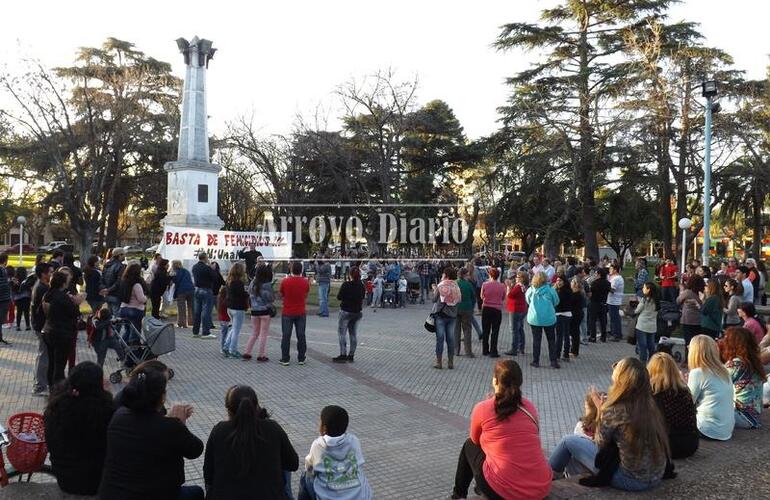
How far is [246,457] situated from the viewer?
3.58 meters

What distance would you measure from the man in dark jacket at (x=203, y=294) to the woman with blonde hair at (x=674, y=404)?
32.6ft

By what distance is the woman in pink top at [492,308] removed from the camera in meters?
11.7

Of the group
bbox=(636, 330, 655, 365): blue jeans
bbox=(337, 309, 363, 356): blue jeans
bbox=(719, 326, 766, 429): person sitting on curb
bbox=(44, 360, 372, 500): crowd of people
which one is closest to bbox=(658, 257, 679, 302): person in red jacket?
bbox=(636, 330, 655, 365): blue jeans

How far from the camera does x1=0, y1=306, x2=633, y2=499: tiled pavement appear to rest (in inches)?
240

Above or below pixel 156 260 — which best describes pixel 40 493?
below

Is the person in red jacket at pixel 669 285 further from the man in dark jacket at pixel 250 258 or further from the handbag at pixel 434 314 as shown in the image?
the man in dark jacket at pixel 250 258

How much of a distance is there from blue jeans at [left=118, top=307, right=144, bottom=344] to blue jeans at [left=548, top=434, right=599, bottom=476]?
270 inches

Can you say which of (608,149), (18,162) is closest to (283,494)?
(608,149)

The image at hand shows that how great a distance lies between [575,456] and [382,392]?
4376 mm

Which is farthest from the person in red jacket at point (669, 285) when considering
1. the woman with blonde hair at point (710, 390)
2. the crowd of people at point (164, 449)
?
the crowd of people at point (164, 449)

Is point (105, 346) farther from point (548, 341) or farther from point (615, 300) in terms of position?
point (615, 300)

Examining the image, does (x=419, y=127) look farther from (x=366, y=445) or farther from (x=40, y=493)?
(x=40, y=493)

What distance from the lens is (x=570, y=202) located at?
29.6 metres

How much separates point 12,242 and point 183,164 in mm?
86284
